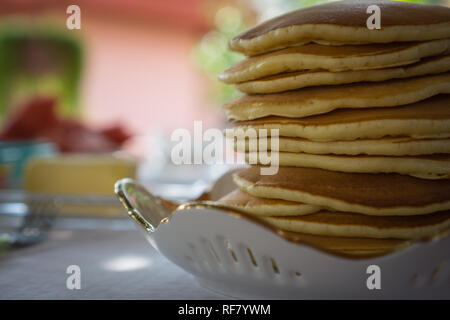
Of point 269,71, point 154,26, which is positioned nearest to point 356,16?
point 269,71

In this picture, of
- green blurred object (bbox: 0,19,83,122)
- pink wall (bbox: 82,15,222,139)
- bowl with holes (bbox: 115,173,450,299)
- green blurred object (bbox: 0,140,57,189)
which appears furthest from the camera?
pink wall (bbox: 82,15,222,139)

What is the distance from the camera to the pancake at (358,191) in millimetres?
285

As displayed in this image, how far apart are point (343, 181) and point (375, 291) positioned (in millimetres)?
75

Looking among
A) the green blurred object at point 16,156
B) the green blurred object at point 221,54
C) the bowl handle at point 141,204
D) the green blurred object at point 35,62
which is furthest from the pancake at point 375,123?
the green blurred object at point 221,54

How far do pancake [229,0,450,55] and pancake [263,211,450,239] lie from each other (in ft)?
0.39

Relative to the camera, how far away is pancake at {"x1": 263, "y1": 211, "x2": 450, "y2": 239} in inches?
11.1

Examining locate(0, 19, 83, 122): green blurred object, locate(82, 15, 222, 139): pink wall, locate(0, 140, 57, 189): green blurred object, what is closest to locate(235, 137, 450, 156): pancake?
locate(0, 140, 57, 189): green blurred object

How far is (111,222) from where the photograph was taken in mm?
628

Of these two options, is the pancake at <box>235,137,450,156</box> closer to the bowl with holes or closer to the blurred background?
the bowl with holes

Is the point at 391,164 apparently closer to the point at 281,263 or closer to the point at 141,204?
the point at 281,263

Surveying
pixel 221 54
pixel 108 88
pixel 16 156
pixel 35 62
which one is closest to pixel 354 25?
pixel 16 156

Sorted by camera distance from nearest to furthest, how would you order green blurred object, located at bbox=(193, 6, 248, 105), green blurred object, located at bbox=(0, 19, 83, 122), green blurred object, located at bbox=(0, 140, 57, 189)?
1. green blurred object, located at bbox=(0, 140, 57, 189)
2. green blurred object, located at bbox=(0, 19, 83, 122)
3. green blurred object, located at bbox=(193, 6, 248, 105)

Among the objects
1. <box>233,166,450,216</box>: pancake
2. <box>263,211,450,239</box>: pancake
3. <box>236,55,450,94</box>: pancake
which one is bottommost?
<box>263,211,450,239</box>: pancake
